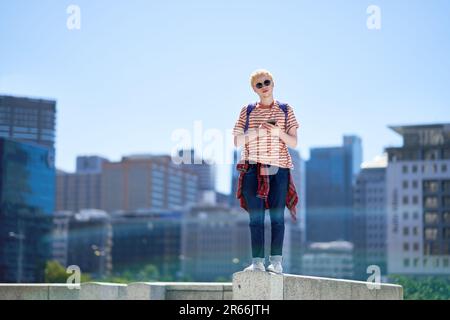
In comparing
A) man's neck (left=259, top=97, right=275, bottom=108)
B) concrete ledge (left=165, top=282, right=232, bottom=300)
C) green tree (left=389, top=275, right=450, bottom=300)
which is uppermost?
man's neck (left=259, top=97, right=275, bottom=108)

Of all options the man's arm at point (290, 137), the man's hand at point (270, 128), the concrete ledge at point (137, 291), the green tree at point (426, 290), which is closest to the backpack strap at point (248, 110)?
the man's hand at point (270, 128)

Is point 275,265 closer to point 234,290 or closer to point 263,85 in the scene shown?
point 234,290

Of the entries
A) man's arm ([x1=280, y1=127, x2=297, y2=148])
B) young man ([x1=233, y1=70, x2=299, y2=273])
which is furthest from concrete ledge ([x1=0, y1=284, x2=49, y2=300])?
man's arm ([x1=280, y1=127, x2=297, y2=148])

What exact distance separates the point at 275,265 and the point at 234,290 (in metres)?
0.85

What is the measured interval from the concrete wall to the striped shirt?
68.3 inches

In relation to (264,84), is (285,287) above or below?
below

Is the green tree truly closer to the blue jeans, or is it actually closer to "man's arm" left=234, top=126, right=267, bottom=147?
the blue jeans

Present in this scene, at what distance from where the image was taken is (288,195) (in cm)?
1516

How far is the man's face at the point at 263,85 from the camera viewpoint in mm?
14805

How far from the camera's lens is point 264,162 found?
14.6 m

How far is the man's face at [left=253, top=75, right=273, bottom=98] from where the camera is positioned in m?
14.8

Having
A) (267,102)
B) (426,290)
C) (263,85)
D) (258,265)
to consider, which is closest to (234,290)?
(258,265)
